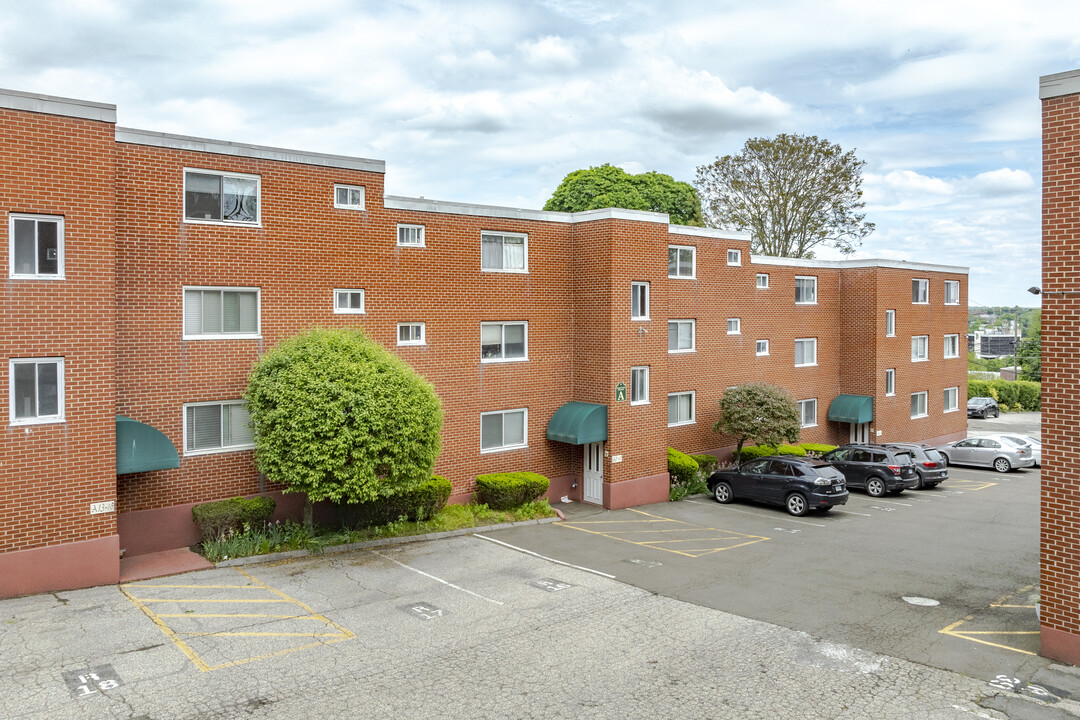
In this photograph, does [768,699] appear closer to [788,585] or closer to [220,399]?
[788,585]

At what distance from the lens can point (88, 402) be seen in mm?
15422

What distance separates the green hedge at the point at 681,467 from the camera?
26812 millimetres

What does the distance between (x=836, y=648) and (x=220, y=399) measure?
47.6ft

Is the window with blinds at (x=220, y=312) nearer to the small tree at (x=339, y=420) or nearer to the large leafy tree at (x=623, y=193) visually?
the small tree at (x=339, y=420)

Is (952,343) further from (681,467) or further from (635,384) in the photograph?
(635,384)

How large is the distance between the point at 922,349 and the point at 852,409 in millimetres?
7178

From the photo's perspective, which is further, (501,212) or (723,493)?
(723,493)

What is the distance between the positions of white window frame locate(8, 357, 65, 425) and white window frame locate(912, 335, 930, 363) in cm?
3641

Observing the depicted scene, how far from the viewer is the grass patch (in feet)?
57.8

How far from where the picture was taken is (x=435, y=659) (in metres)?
12.2

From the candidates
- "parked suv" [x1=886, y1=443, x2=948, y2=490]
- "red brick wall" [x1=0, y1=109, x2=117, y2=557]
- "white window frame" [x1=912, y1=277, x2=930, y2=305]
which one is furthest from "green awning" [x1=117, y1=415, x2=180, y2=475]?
"white window frame" [x1=912, y1=277, x2=930, y2=305]

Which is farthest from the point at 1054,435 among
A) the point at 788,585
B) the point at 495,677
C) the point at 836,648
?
the point at 495,677

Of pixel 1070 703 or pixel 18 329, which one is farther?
pixel 18 329

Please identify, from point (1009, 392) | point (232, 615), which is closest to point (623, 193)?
point (232, 615)
